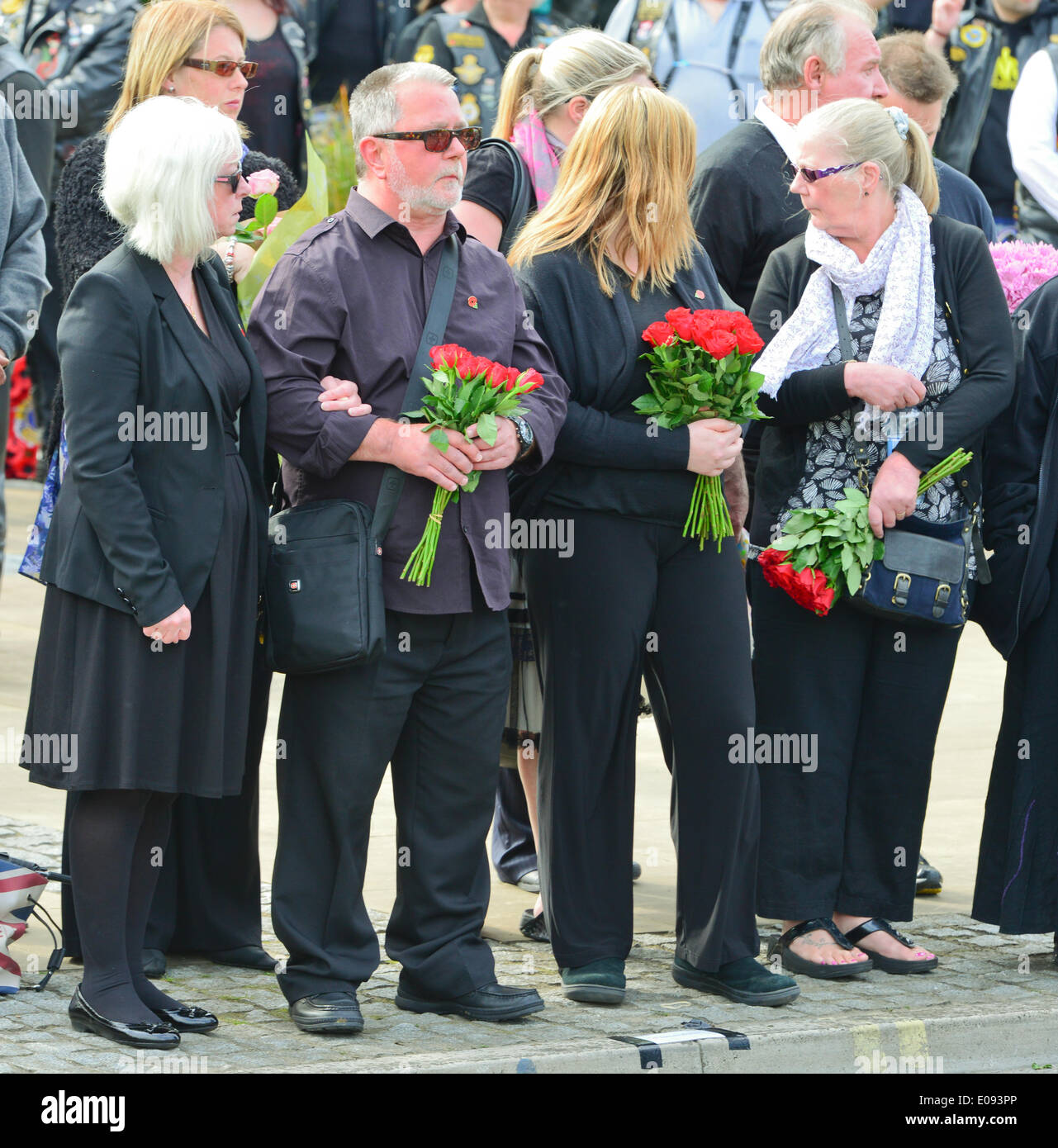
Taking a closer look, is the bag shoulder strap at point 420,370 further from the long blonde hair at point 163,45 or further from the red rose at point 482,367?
the long blonde hair at point 163,45

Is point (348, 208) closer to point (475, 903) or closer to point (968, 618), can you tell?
point (475, 903)

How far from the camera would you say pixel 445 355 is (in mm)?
4727

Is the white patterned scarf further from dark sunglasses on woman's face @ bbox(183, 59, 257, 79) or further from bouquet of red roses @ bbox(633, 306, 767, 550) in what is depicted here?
dark sunglasses on woman's face @ bbox(183, 59, 257, 79)

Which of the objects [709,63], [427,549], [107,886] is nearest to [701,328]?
[427,549]

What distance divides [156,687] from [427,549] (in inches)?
27.5

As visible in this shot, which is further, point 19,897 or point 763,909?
point 763,909

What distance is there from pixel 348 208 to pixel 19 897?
1.87 metres

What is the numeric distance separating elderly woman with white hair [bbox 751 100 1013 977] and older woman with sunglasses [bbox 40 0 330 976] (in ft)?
4.57

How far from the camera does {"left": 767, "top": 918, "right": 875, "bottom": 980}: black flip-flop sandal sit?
557 centimetres

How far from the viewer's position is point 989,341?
555 cm

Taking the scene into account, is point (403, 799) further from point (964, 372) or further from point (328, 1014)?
point (964, 372)

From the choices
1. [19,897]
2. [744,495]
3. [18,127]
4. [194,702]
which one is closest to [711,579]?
[744,495]

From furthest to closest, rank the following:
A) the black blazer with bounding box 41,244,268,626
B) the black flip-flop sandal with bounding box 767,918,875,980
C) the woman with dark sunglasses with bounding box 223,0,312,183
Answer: the woman with dark sunglasses with bounding box 223,0,312,183, the black flip-flop sandal with bounding box 767,918,875,980, the black blazer with bounding box 41,244,268,626

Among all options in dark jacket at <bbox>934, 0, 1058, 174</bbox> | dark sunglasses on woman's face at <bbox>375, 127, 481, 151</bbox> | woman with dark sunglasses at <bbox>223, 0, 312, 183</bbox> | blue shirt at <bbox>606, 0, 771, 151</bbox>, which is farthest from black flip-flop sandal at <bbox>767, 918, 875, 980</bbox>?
dark jacket at <bbox>934, 0, 1058, 174</bbox>
